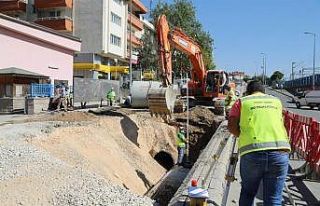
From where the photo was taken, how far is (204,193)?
5.57 meters

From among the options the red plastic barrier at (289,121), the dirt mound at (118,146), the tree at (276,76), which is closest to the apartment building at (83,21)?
the dirt mound at (118,146)

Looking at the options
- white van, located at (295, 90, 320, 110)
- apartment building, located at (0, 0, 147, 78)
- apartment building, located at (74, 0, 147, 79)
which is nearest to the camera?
white van, located at (295, 90, 320, 110)

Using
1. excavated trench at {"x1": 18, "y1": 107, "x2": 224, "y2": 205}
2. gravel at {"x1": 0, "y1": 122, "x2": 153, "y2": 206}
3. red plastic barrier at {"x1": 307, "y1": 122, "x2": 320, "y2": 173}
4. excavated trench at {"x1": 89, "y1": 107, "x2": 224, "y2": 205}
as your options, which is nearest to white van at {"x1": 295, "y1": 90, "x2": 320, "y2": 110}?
excavated trench at {"x1": 89, "y1": 107, "x2": 224, "y2": 205}

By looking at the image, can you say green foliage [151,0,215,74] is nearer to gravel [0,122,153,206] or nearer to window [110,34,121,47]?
window [110,34,121,47]

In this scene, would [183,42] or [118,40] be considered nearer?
[183,42]

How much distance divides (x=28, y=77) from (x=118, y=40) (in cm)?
3013

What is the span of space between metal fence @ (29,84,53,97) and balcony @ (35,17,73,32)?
76.8 ft

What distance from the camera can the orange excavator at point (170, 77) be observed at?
14.7m

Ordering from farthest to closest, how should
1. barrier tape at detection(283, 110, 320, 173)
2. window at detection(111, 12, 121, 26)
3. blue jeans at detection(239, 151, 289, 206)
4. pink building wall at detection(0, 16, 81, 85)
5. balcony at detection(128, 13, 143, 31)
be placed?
1. balcony at detection(128, 13, 143, 31)
2. window at detection(111, 12, 121, 26)
3. pink building wall at detection(0, 16, 81, 85)
4. barrier tape at detection(283, 110, 320, 173)
5. blue jeans at detection(239, 151, 289, 206)

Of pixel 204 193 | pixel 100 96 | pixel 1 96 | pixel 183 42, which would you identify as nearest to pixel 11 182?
pixel 204 193

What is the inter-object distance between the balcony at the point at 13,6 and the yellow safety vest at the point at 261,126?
52631mm

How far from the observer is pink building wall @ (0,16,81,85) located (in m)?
31.4

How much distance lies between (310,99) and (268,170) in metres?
37.8

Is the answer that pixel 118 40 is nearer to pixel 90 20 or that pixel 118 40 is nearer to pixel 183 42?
pixel 90 20
